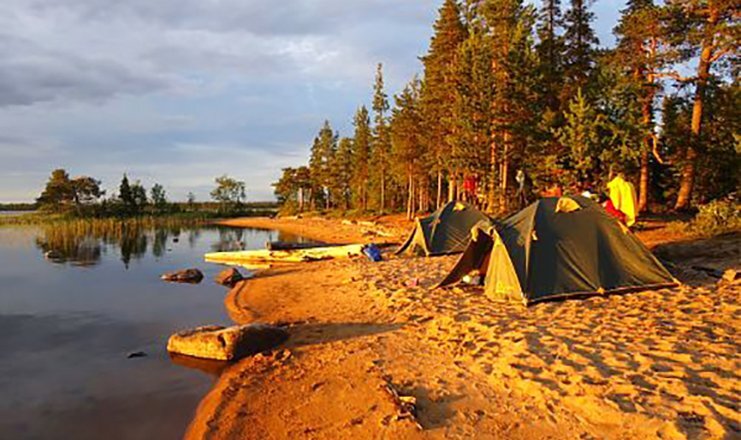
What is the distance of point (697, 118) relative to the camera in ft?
63.2

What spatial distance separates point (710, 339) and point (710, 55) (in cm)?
1771

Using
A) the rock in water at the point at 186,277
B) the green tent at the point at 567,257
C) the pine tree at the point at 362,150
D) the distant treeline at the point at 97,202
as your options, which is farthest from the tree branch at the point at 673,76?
the distant treeline at the point at 97,202

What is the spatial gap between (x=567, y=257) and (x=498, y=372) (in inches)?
169

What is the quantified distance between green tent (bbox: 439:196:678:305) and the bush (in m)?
6.68

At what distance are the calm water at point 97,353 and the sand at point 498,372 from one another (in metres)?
1.03

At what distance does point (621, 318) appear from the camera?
24.1 ft

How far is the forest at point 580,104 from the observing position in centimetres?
1841

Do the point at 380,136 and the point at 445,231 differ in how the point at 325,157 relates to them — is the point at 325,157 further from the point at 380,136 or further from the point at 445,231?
the point at 445,231

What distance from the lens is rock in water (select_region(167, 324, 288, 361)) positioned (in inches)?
293

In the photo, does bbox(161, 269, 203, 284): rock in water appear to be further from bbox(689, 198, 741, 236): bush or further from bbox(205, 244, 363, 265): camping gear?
bbox(689, 198, 741, 236): bush

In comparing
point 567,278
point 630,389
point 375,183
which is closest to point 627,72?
point 567,278

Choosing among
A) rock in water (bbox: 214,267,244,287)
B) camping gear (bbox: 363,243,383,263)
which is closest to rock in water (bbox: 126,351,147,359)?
rock in water (bbox: 214,267,244,287)

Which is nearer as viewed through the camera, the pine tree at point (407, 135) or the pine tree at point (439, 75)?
the pine tree at point (439, 75)

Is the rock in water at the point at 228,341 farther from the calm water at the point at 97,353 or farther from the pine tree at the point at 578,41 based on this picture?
the pine tree at the point at 578,41
